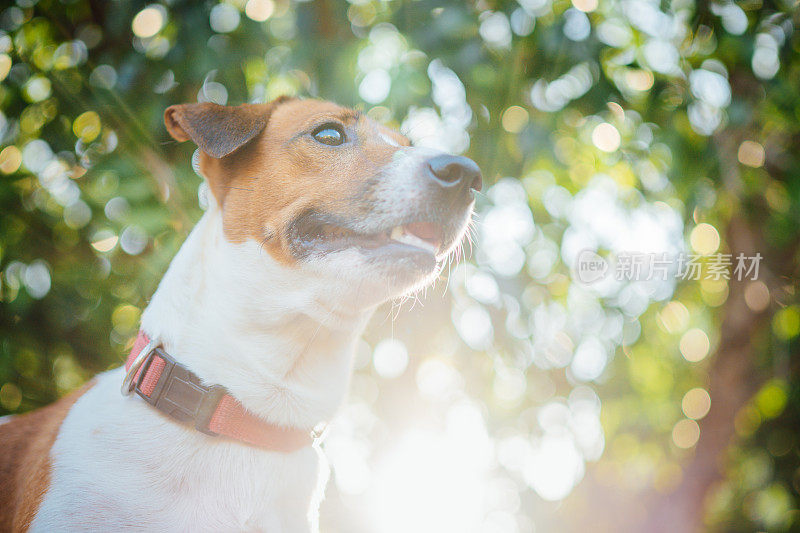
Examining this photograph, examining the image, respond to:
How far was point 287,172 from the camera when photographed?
6.22 ft

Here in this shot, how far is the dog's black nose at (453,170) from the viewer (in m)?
1.80

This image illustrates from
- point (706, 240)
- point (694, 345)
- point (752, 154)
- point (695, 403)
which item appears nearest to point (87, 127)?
point (752, 154)

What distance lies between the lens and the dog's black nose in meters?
1.80

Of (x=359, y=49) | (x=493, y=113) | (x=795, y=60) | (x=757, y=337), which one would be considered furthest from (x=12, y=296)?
(x=757, y=337)

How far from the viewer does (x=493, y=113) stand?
2551 millimetres

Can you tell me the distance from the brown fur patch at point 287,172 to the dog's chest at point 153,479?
0.60 m

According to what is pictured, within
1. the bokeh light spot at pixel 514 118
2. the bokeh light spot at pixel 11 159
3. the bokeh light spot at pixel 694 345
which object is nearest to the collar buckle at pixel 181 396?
the bokeh light spot at pixel 514 118

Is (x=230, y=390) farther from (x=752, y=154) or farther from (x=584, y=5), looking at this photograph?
(x=752, y=154)

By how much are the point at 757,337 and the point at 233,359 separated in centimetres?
426

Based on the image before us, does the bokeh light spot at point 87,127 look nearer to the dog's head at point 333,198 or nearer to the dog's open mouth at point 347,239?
the dog's head at point 333,198

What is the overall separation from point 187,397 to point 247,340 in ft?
0.80

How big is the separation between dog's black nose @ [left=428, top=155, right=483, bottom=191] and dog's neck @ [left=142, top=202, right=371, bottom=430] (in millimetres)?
491

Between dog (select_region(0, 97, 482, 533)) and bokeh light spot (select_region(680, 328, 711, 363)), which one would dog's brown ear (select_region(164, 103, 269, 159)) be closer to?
dog (select_region(0, 97, 482, 533))

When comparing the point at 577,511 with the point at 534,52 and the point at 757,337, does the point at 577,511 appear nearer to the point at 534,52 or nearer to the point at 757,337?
the point at 757,337
